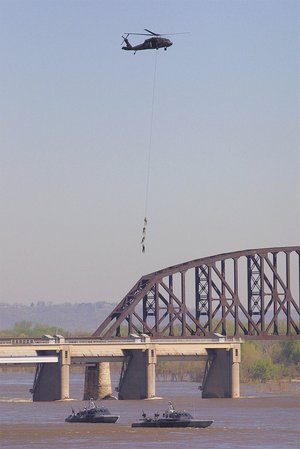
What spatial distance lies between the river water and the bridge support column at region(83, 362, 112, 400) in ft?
5.24

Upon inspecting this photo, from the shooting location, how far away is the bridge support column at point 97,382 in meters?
160

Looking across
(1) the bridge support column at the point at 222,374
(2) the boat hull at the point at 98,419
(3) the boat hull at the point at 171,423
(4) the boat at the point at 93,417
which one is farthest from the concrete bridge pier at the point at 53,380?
(3) the boat hull at the point at 171,423

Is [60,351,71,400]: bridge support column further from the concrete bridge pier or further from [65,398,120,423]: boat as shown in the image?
[65,398,120,423]: boat

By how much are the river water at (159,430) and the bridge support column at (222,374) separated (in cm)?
175

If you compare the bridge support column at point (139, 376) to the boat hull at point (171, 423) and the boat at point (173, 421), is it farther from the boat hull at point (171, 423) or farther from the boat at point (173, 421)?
the boat hull at point (171, 423)

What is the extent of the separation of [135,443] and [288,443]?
9.29 metres

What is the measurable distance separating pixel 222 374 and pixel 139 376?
9.29 meters

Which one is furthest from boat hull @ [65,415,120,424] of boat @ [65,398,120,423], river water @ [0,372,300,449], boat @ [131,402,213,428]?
boat @ [131,402,213,428]

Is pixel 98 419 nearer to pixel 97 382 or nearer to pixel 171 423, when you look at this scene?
pixel 171 423

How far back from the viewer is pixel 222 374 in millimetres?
166750

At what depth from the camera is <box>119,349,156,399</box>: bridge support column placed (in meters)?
160

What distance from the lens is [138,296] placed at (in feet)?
590

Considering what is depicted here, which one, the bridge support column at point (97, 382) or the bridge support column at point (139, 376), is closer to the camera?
the bridge support column at point (139, 376)

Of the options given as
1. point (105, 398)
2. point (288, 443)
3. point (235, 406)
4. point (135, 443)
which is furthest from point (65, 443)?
point (105, 398)
